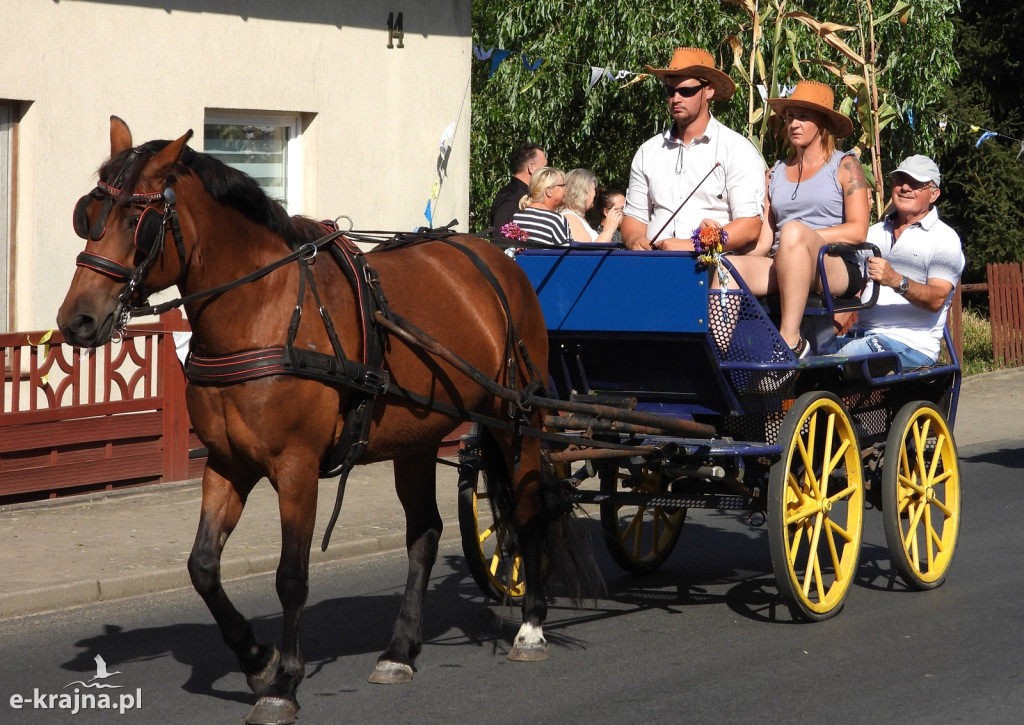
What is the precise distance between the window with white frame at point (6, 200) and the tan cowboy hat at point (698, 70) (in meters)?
5.43

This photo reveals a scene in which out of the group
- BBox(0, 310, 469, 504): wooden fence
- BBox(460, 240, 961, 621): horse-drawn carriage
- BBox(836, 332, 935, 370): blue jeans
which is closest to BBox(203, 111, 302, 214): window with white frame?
BBox(0, 310, 469, 504): wooden fence

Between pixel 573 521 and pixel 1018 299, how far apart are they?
46.1 ft

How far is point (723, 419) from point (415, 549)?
169cm

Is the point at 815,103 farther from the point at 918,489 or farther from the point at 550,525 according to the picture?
the point at 550,525

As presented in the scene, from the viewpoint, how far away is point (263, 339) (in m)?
4.82

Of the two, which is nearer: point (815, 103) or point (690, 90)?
point (690, 90)

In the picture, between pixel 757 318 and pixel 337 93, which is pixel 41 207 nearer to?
pixel 337 93

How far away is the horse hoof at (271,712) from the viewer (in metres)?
4.79

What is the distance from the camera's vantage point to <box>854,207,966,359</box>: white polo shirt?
7.14m

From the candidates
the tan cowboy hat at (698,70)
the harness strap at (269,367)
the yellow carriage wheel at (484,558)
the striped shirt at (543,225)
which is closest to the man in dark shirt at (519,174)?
the striped shirt at (543,225)

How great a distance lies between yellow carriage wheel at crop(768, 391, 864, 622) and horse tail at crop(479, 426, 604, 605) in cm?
84

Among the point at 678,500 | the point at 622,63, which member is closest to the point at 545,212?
the point at 678,500

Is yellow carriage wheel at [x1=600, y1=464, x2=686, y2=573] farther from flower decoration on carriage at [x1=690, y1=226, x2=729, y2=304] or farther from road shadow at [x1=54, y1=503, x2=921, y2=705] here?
flower decoration on carriage at [x1=690, y1=226, x2=729, y2=304]

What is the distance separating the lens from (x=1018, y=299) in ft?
60.3
